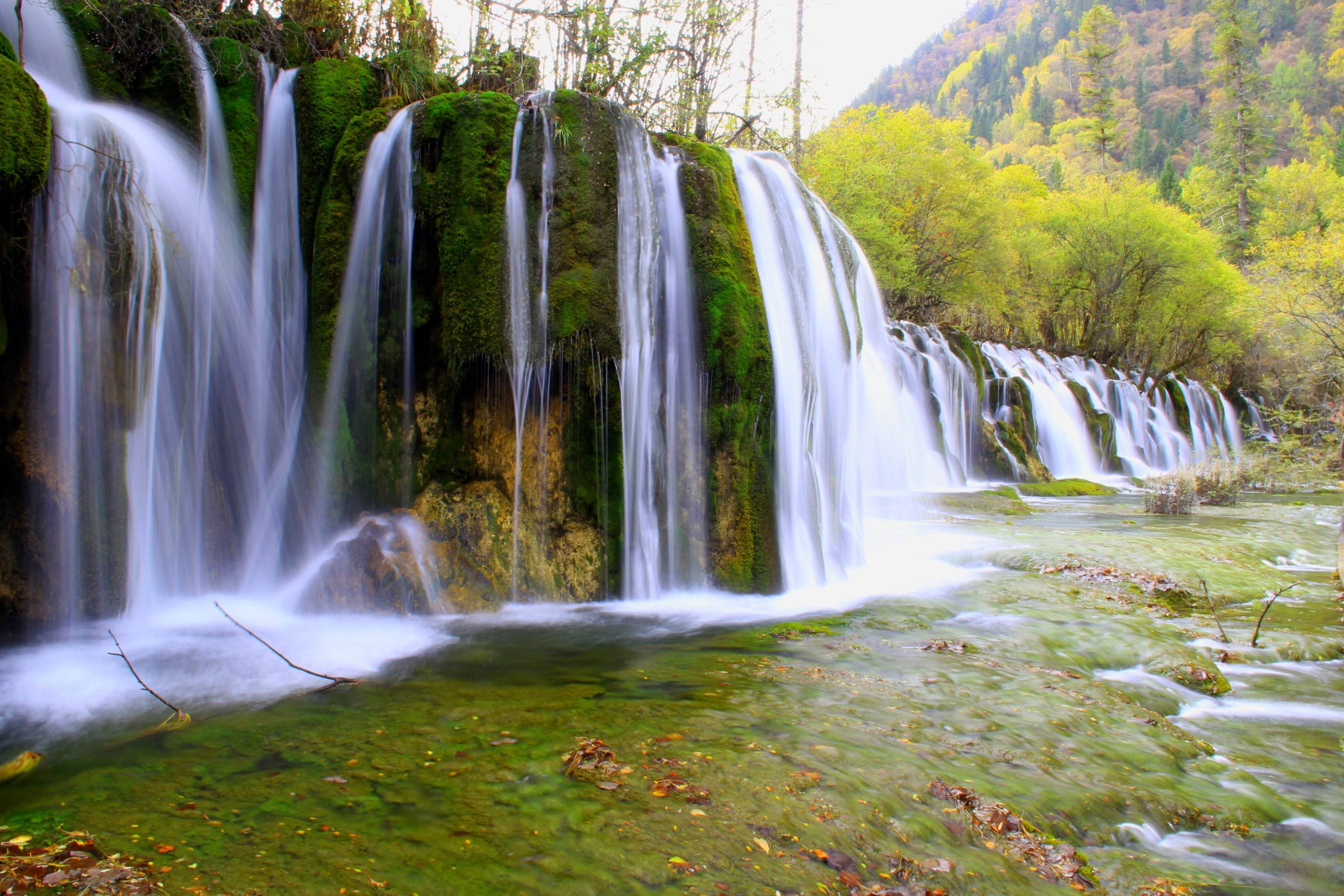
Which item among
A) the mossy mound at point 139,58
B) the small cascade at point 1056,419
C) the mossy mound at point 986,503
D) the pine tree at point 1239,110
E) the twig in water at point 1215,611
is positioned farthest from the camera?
the pine tree at point 1239,110

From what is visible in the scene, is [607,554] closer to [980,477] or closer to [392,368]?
[392,368]

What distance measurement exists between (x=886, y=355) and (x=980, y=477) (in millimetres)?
5145

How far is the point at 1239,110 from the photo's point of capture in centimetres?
5512

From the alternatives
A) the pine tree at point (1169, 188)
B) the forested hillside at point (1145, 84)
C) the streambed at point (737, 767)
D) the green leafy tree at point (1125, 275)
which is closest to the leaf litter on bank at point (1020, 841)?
the streambed at point (737, 767)

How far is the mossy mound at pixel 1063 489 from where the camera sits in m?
18.3

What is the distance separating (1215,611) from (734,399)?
15.6 feet

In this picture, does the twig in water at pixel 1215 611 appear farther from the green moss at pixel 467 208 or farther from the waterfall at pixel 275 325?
the waterfall at pixel 275 325

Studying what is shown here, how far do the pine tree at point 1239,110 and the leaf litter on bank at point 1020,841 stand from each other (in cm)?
6457

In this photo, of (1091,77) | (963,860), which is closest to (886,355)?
(963,860)

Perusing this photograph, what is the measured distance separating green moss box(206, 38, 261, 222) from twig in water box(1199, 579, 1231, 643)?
9265 millimetres

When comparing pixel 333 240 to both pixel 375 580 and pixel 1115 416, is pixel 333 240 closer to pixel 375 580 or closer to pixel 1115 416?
pixel 375 580

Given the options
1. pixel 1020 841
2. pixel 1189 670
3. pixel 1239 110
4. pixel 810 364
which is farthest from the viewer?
pixel 1239 110

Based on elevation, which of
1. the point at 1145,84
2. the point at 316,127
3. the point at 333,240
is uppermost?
the point at 1145,84

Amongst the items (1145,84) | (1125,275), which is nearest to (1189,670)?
(1125,275)
